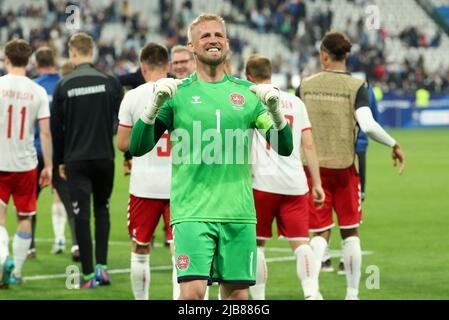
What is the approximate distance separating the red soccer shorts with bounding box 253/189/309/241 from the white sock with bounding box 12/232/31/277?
9.86 ft

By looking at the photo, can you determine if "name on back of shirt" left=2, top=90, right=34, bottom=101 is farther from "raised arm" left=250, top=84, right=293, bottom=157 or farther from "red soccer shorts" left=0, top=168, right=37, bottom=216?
"raised arm" left=250, top=84, right=293, bottom=157

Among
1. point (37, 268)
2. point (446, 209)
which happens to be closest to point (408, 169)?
point (446, 209)

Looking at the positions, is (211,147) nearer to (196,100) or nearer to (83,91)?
(196,100)

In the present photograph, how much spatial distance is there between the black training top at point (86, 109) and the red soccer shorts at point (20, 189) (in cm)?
46

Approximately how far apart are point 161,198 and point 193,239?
110 inches

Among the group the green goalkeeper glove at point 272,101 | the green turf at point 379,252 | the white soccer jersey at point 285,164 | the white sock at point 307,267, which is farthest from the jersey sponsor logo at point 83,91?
the green goalkeeper glove at point 272,101

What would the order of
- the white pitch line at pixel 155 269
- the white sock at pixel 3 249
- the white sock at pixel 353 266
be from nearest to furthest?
the white sock at pixel 353 266 < the white sock at pixel 3 249 < the white pitch line at pixel 155 269

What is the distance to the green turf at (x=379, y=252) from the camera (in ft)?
35.9

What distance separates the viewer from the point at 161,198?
951 centimetres

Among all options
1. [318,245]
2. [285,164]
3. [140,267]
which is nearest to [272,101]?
[285,164]

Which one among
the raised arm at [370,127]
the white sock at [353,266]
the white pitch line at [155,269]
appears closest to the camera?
the raised arm at [370,127]

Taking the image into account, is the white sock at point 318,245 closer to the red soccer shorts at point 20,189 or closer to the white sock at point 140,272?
the white sock at point 140,272

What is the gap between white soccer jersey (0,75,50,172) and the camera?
36.7 feet
